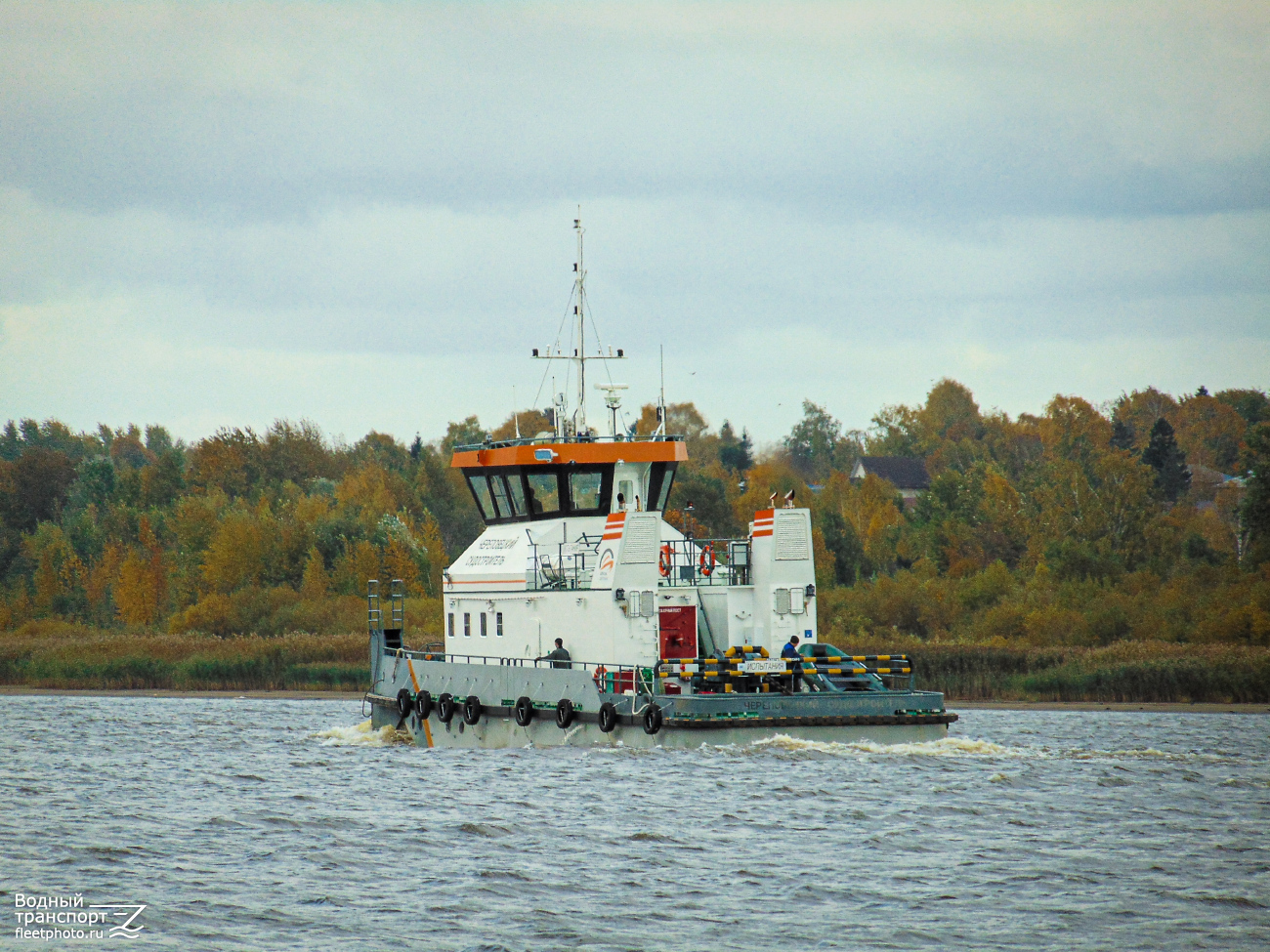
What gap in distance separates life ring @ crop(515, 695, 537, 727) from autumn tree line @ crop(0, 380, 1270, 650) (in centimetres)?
781

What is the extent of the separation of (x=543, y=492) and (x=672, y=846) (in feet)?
35.7

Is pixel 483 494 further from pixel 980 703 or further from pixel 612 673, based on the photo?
pixel 980 703

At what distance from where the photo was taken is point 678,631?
24.7 m

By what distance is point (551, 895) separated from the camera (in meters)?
14.7

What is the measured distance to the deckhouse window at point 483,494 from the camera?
90.0 feet

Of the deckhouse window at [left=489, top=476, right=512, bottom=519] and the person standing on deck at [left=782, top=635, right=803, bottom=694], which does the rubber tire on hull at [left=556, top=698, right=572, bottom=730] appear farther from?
the deckhouse window at [left=489, top=476, right=512, bottom=519]

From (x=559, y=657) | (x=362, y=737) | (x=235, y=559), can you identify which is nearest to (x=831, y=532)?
(x=235, y=559)

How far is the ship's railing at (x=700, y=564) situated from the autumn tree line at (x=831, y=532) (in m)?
5.43

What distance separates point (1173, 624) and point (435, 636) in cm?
2162

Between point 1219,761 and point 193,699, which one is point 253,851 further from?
point 193,699

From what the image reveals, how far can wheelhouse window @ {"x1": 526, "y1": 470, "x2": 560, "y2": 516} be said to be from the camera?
26422 mm

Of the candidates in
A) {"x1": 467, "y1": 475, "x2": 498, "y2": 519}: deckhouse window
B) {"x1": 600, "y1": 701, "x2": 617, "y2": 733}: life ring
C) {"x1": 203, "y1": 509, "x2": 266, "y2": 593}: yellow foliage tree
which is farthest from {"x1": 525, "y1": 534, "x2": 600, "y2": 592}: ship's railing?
{"x1": 203, "y1": 509, "x2": 266, "y2": 593}: yellow foliage tree

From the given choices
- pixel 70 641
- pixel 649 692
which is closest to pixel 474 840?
pixel 649 692

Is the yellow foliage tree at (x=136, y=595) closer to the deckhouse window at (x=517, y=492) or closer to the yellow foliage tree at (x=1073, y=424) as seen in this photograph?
the deckhouse window at (x=517, y=492)
